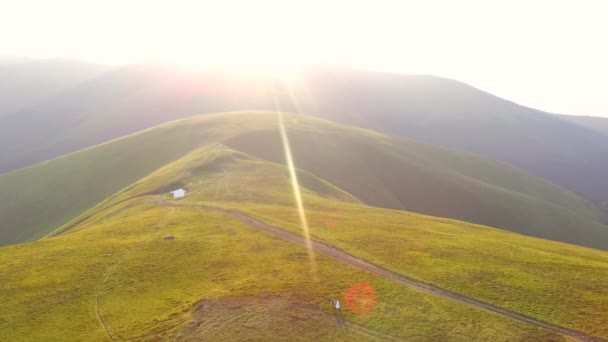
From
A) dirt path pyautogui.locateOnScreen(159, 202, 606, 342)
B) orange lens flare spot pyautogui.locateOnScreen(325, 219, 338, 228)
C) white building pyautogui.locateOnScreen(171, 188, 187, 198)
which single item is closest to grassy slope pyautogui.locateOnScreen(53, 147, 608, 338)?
orange lens flare spot pyautogui.locateOnScreen(325, 219, 338, 228)

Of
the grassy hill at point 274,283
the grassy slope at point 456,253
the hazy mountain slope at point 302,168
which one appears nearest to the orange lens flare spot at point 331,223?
the grassy slope at point 456,253

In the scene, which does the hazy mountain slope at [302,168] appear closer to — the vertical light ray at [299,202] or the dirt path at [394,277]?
the vertical light ray at [299,202]

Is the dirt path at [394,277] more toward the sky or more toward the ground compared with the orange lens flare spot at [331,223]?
more toward the sky

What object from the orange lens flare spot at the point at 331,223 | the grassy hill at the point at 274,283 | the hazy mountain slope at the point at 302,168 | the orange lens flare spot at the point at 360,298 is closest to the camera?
the grassy hill at the point at 274,283

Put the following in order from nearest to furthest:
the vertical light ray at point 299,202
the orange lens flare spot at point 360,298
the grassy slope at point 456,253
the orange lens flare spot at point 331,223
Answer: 1. the orange lens flare spot at point 360,298
2. the grassy slope at point 456,253
3. the vertical light ray at point 299,202
4. the orange lens flare spot at point 331,223

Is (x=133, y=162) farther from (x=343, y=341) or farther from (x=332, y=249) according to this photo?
(x=343, y=341)

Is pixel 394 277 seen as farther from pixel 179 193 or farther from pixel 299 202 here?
pixel 179 193
